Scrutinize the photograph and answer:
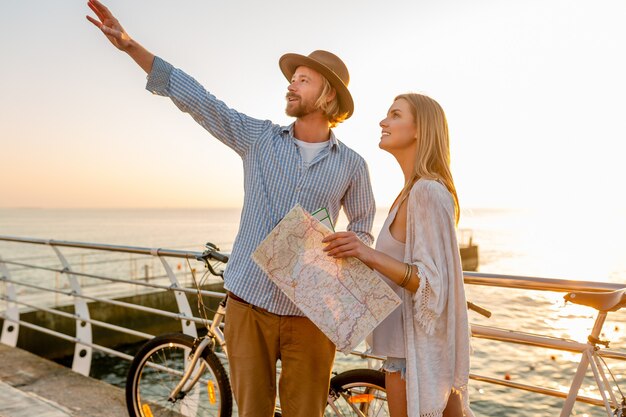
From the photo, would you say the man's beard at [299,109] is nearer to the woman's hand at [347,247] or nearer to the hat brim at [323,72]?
the hat brim at [323,72]

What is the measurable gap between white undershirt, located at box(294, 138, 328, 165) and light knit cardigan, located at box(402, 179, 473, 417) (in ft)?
1.74

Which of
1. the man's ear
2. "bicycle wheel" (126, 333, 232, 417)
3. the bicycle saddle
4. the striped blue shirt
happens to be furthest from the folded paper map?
"bicycle wheel" (126, 333, 232, 417)

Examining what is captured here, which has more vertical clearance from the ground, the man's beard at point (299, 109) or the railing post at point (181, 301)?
the man's beard at point (299, 109)

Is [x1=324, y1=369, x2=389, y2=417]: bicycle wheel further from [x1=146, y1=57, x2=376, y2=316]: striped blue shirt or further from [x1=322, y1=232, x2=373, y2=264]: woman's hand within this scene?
[x1=322, y1=232, x2=373, y2=264]: woman's hand

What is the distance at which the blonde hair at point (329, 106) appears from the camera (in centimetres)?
217

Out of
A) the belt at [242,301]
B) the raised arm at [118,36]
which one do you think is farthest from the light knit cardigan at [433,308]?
the raised arm at [118,36]

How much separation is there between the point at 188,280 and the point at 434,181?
66.0ft

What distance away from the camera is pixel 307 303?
1878 mm

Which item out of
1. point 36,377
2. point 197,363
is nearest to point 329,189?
point 197,363

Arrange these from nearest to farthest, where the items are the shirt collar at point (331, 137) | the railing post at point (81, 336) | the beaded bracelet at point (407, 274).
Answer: the beaded bracelet at point (407, 274)
the shirt collar at point (331, 137)
the railing post at point (81, 336)

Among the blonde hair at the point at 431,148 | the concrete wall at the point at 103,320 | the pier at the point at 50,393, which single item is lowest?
the concrete wall at the point at 103,320

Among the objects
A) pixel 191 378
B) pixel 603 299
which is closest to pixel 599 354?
pixel 603 299

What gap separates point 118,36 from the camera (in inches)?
81.4

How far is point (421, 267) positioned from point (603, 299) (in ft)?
2.43
